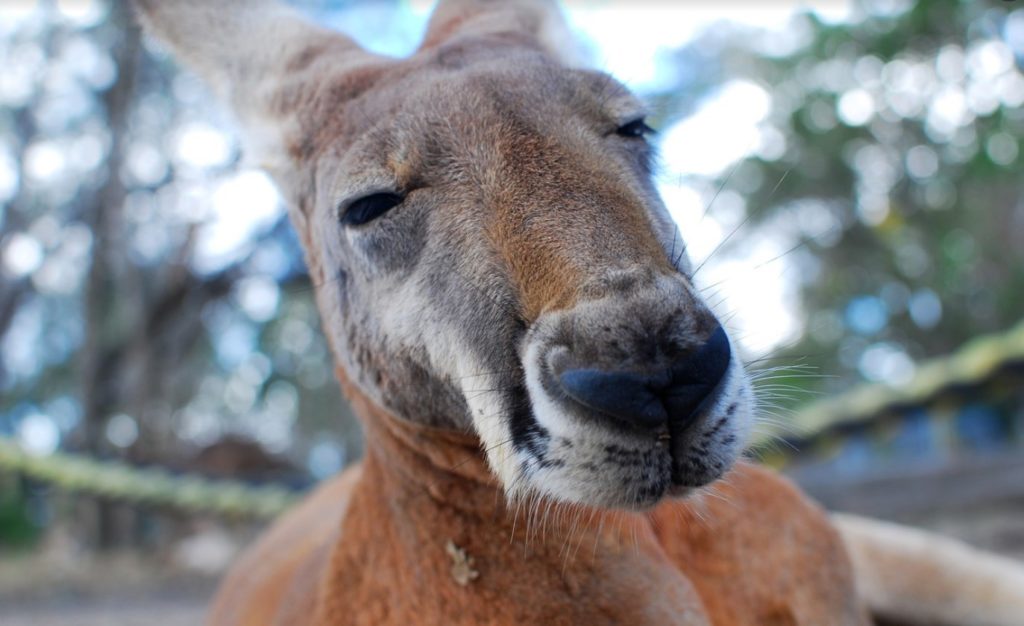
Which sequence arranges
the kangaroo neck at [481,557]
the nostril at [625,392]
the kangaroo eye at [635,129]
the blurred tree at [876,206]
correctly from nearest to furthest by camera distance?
1. the nostril at [625,392]
2. the kangaroo neck at [481,557]
3. the kangaroo eye at [635,129]
4. the blurred tree at [876,206]

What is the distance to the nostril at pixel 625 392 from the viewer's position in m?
1.87

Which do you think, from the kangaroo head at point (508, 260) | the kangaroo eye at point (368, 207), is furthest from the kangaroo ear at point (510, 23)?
the kangaroo eye at point (368, 207)

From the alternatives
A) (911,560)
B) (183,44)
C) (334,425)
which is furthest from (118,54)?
(334,425)

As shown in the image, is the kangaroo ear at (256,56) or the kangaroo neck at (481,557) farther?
the kangaroo ear at (256,56)

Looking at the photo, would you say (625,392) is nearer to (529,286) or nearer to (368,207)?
(529,286)

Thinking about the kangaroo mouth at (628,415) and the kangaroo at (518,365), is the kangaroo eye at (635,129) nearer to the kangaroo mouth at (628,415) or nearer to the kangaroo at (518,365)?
the kangaroo at (518,365)

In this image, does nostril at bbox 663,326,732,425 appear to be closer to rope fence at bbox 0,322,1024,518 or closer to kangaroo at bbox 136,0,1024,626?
kangaroo at bbox 136,0,1024,626

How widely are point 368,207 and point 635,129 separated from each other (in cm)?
100

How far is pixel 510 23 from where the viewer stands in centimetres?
368

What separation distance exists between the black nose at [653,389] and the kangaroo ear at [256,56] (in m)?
2.03

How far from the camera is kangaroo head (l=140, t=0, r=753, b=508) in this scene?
1960 millimetres

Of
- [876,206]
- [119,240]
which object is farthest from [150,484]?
[876,206]

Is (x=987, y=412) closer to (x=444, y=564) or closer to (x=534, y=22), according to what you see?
(x=534, y=22)

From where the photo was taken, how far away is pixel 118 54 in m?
15.4
